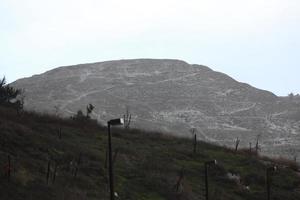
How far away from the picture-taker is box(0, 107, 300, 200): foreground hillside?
103 ft

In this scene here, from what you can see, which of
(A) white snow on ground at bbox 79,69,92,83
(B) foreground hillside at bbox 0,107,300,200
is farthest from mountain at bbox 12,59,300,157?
(B) foreground hillside at bbox 0,107,300,200

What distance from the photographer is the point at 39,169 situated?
33.5 m

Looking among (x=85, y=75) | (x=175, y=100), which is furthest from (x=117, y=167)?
(x=85, y=75)

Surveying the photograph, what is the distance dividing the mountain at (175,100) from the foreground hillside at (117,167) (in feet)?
160

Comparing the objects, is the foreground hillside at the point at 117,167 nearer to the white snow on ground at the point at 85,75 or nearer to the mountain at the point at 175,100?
the mountain at the point at 175,100

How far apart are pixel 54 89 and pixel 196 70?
47.4m

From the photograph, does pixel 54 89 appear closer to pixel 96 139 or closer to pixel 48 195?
pixel 96 139

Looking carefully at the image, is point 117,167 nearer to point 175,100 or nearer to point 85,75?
point 175,100

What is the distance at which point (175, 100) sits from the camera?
470 ft

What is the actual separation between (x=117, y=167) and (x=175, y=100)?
102 m

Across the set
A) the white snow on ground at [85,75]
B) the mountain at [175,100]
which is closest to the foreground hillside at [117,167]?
the mountain at [175,100]

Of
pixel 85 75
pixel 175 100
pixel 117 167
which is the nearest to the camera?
pixel 117 167

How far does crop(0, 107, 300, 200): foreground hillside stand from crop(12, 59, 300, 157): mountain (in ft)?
160

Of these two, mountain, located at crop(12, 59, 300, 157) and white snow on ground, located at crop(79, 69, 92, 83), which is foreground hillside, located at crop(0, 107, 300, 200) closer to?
mountain, located at crop(12, 59, 300, 157)
